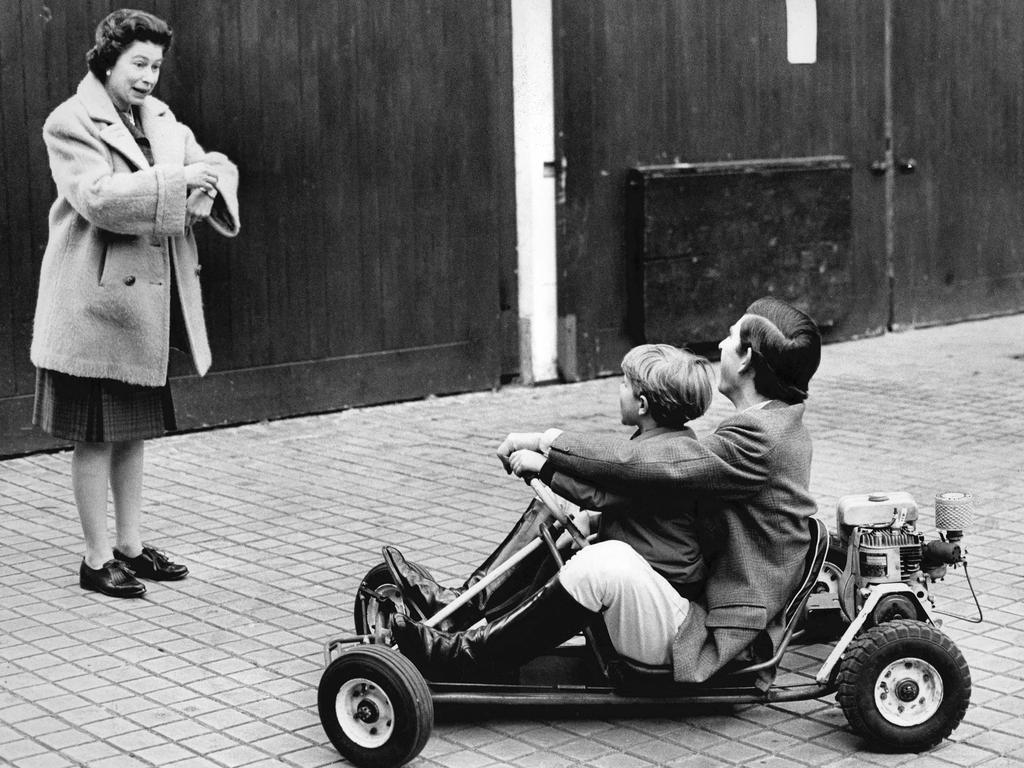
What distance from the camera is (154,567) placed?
19.0ft

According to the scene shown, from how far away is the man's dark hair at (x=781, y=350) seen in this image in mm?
4344

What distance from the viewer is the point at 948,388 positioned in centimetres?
962

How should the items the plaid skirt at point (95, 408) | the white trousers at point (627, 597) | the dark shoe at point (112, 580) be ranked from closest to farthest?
the white trousers at point (627, 597)
the plaid skirt at point (95, 408)
the dark shoe at point (112, 580)

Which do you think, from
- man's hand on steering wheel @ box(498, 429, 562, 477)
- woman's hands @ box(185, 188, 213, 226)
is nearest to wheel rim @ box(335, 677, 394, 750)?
man's hand on steering wheel @ box(498, 429, 562, 477)

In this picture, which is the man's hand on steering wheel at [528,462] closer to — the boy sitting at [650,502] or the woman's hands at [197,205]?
the boy sitting at [650,502]

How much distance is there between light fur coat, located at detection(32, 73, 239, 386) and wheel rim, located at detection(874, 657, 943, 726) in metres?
2.62

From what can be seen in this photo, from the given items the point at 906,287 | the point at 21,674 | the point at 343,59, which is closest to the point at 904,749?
the point at 21,674

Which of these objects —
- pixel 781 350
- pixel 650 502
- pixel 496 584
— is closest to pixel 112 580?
pixel 496 584

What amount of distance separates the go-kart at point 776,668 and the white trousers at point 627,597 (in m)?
0.05

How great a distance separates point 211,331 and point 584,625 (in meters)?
4.50

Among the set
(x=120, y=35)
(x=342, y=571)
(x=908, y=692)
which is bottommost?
(x=342, y=571)

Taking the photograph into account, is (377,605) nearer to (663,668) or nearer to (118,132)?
(663,668)

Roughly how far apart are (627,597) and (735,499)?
0.39 meters

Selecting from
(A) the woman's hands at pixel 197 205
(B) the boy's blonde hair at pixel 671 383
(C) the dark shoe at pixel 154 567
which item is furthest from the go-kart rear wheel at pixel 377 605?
(A) the woman's hands at pixel 197 205
